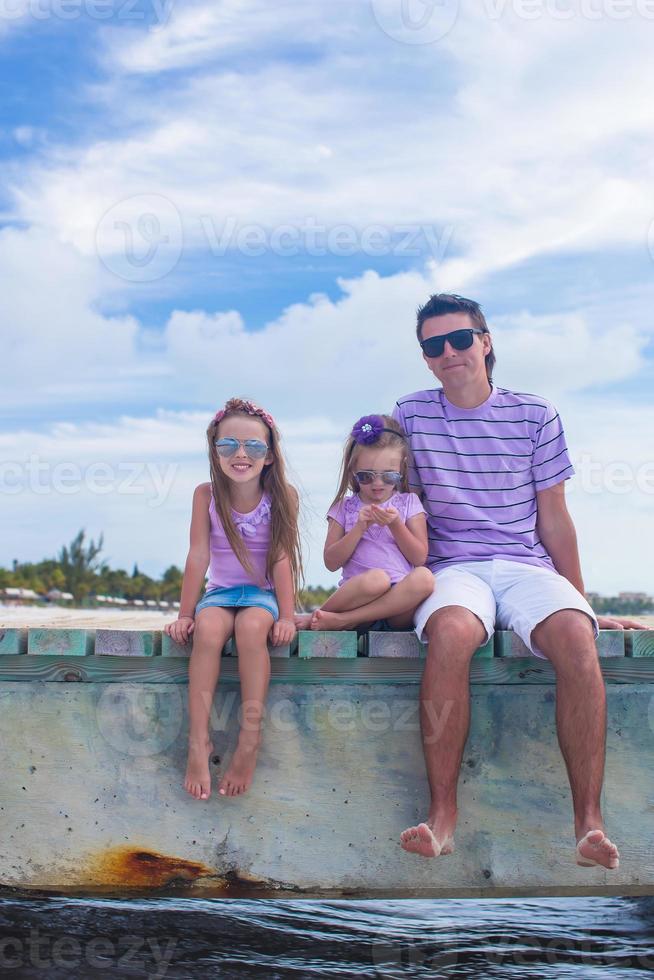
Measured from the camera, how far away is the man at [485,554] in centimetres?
316

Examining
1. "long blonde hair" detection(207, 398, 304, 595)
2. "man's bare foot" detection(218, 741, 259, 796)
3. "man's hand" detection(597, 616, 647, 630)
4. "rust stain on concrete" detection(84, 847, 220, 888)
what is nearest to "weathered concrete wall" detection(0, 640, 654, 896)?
"rust stain on concrete" detection(84, 847, 220, 888)

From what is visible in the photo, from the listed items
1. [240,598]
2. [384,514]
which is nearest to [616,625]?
[384,514]

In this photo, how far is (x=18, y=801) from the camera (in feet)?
11.3

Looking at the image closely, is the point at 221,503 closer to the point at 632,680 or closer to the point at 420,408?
the point at 420,408

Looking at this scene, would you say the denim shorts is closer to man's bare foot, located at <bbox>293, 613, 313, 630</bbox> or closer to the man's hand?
man's bare foot, located at <bbox>293, 613, 313, 630</bbox>

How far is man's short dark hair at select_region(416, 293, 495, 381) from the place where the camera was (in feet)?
13.5

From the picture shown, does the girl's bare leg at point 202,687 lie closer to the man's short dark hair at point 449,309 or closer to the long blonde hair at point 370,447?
the long blonde hair at point 370,447

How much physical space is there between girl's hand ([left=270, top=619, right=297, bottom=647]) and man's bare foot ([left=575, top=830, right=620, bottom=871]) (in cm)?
120

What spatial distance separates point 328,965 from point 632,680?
1.81 metres

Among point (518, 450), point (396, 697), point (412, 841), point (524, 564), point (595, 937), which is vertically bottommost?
point (595, 937)

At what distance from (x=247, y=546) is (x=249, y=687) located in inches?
25.2

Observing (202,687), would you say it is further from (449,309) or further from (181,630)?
(449,309)

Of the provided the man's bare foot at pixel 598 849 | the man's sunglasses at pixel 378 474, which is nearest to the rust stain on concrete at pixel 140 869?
the man's bare foot at pixel 598 849

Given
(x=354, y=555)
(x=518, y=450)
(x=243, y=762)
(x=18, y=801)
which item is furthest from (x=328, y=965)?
(x=518, y=450)
